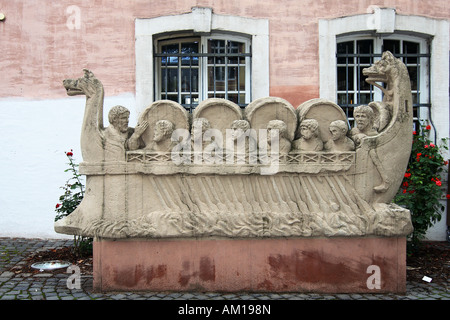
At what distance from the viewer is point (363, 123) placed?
13.6ft

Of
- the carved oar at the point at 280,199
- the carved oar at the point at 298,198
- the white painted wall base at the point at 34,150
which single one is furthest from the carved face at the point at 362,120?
the white painted wall base at the point at 34,150

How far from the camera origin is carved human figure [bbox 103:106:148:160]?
4035 mm

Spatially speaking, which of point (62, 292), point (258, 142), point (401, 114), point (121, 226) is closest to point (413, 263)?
point (401, 114)

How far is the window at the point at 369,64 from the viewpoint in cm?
684

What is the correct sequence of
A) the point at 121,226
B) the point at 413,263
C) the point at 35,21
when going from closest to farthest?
the point at 121,226 → the point at 413,263 → the point at 35,21

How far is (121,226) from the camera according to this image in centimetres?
399

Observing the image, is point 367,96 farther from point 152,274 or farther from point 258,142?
point 152,274

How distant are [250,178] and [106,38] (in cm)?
369

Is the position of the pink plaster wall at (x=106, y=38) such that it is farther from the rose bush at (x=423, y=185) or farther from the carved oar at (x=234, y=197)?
the carved oar at (x=234, y=197)

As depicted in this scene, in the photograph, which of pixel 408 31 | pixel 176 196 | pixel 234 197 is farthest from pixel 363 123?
pixel 408 31

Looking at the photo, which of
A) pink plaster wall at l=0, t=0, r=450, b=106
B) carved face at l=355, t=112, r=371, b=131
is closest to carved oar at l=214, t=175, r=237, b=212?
carved face at l=355, t=112, r=371, b=131

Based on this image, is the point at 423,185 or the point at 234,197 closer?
the point at 234,197

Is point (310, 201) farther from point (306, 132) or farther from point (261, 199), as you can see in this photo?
point (306, 132)

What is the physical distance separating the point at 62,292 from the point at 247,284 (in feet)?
5.40
